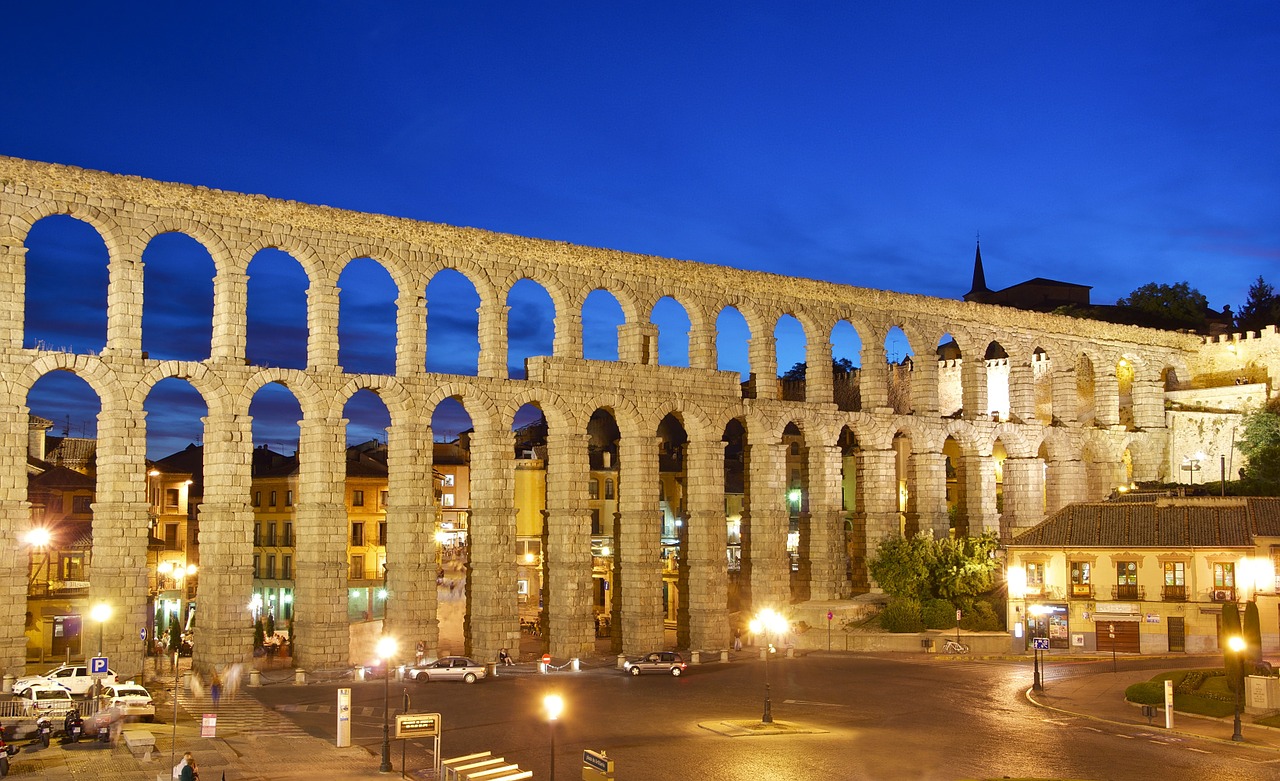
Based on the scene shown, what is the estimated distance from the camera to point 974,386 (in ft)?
262

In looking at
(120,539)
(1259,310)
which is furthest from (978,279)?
(120,539)

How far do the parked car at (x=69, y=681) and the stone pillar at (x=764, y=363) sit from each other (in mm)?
38837

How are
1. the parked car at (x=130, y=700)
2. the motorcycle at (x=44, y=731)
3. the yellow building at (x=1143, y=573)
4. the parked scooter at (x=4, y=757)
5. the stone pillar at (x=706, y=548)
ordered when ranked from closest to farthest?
the parked scooter at (x=4, y=757) → the motorcycle at (x=44, y=731) → the parked car at (x=130, y=700) → the yellow building at (x=1143, y=573) → the stone pillar at (x=706, y=548)

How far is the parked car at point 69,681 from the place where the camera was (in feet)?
135

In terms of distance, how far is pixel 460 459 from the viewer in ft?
327

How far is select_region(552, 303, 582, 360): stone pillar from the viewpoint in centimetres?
6294

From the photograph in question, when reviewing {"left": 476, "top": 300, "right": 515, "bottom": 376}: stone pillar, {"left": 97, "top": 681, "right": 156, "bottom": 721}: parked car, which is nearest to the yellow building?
{"left": 476, "top": 300, "right": 515, "bottom": 376}: stone pillar

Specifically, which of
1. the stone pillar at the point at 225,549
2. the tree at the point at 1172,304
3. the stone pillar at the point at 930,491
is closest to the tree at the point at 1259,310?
the tree at the point at 1172,304

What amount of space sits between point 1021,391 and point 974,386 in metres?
4.26

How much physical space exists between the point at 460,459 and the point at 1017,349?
43.8m

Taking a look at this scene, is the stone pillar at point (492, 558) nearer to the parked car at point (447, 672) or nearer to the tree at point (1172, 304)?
the parked car at point (447, 672)

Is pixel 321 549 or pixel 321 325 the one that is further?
pixel 321 325

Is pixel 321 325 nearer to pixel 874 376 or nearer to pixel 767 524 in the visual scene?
pixel 767 524

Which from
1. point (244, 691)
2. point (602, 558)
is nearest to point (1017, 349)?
point (602, 558)
